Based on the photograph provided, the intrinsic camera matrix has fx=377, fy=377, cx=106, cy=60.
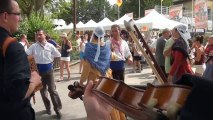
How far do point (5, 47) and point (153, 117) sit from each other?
183cm

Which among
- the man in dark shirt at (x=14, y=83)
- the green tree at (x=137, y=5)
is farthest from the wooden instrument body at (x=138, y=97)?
the green tree at (x=137, y=5)

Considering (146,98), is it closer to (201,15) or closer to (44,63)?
(44,63)

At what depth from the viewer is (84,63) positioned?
6457 mm

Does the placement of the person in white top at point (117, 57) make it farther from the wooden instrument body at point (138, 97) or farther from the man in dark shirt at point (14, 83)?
the wooden instrument body at point (138, 97)

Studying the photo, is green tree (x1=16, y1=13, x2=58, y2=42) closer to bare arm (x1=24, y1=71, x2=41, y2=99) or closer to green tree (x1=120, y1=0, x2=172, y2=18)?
bare arm (x1=24, y1=71, x2=41, y2=99)

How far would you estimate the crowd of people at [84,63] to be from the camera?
277cm

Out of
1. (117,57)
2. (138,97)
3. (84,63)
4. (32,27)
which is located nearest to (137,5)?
(32,27)

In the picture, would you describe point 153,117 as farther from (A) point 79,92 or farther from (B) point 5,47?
(B) point 5,47

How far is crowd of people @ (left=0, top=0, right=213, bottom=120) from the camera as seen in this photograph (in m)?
2.77

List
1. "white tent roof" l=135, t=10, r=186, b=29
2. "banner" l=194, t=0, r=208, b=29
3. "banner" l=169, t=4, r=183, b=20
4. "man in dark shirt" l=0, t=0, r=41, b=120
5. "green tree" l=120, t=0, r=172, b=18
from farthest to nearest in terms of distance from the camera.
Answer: "green tree" l=120, t=0, r=172, b=18, "banner" l=169, t=4, r=183, b=20, "white tent roof" l=135, t=10, r=186, b=29, "banner" l=194, t=0, r=208, b=29, "man in dark shirt" l=0, t=0, r=41, b=120

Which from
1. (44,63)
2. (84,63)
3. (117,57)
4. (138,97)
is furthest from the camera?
(44,63)

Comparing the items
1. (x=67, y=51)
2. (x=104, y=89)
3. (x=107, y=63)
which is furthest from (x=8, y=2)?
(x=67, y=51)

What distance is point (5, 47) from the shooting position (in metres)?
2.81

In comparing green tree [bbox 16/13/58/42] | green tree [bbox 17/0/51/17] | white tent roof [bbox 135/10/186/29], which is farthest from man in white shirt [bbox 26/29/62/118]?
green tree [bbox 17/0/51/17]
